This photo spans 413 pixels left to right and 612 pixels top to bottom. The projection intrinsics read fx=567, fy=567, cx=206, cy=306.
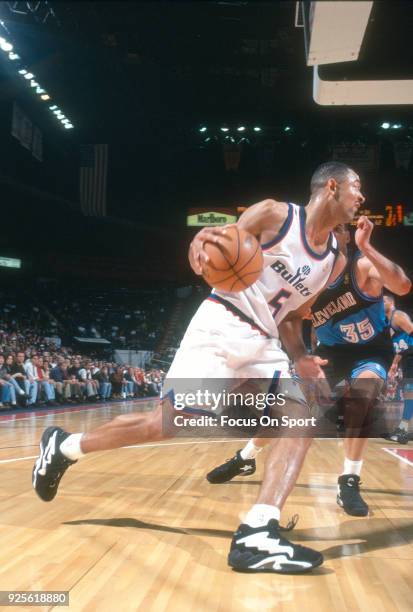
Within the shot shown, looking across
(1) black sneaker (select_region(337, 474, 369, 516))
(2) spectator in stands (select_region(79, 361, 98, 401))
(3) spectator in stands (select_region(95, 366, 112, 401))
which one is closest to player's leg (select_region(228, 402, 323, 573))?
(1) black sneaker (select_region(337, 474, 369, 516))

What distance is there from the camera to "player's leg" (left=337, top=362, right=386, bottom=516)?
3.27 metres

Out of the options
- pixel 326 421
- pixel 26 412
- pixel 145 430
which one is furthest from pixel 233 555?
pixel 326 421

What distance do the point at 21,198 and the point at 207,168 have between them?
730 cm

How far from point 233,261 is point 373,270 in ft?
5.46

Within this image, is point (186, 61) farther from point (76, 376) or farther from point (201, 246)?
point (201, 246)

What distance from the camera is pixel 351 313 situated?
12.2 feet

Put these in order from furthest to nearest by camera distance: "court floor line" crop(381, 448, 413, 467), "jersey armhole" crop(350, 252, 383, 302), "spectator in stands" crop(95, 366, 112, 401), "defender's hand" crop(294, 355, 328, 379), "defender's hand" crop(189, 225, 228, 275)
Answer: "spectator in stands" crop(95, 366, 112, 401)
"court floor line" crop(381, 448, 413, 467)
"jersey armhole" crop(350, 252, 383, 302)
"defender's hand" crop(294, 355, 328, 379)
"defender's hand" crop(189, 225, 228, 275)

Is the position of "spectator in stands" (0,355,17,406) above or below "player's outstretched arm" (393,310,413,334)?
below

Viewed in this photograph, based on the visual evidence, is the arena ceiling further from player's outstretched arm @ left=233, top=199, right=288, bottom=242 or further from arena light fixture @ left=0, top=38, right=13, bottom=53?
player's outstretched arm @ left=233, top=199, right=288, bottom=242

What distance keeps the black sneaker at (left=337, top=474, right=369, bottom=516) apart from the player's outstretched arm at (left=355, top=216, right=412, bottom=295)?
1.10 m

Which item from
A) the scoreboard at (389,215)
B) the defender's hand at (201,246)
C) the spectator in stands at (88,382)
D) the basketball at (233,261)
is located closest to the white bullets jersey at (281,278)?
the basketball at (233,261)

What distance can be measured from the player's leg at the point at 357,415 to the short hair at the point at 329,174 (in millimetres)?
1360

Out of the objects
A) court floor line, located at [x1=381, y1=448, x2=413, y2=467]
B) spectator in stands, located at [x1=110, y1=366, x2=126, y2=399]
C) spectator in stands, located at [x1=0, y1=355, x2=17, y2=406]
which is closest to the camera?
court floor line, located at [x1=381, y1=448, x2=413, y2=467]

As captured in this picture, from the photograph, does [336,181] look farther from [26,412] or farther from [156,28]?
[156,28]
